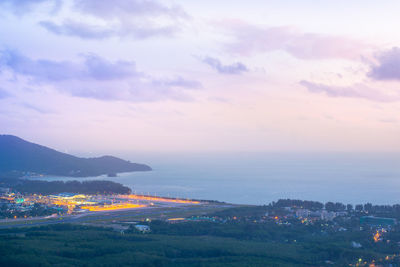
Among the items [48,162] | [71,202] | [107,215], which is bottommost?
[107,215]

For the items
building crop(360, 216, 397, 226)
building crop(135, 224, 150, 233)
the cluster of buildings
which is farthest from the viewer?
the cluster of buildings

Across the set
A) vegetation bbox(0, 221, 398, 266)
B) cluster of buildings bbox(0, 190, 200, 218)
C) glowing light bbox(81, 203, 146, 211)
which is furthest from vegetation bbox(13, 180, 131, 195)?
vegetation bbox(0, 221, 398, 266)

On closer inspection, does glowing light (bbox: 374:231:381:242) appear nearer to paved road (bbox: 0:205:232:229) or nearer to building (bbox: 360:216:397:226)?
building (bbox: 360:216:397:226)

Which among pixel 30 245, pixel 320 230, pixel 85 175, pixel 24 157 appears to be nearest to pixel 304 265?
pixel 320 230

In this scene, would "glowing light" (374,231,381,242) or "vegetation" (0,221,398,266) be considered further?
"glowing light" (374,231,381,242)

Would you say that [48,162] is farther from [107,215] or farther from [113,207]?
[107,215]

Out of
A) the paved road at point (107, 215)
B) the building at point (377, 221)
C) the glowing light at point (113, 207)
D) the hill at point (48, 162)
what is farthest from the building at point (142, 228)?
the hill at point (48, 162)

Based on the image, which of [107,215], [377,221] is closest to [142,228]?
[107,215]

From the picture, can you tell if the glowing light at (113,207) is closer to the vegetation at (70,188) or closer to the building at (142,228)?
the building at (142,228)
